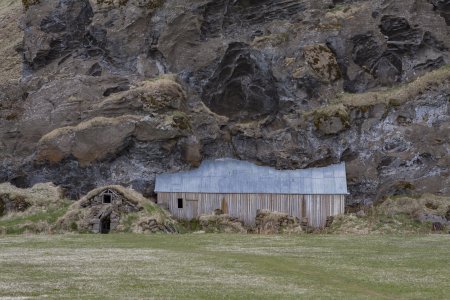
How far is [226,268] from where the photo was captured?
28.8m

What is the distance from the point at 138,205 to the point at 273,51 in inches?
754

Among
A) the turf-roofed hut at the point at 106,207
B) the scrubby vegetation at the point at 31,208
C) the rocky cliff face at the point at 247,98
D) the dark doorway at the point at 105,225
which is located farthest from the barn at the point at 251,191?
the scrubby vegetation at the point at 31,208

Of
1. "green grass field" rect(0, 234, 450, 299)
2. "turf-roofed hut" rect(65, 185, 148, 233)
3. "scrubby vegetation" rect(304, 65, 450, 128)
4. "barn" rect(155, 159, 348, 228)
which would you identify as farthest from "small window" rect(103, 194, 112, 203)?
"scrubby vegetation" rect(304, 65, 450, 128)

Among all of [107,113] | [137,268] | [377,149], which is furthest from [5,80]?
[137,268]

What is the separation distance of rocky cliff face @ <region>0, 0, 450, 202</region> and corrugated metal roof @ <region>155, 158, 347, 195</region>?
819mm

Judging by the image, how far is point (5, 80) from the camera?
72625mm

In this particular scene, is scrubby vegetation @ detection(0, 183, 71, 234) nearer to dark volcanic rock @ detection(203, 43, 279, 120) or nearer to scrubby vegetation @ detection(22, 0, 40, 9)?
dark volcanic rock @ detection(203, 43, 279, 120)

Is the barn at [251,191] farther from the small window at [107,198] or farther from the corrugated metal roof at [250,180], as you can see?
the small window at [107,198]

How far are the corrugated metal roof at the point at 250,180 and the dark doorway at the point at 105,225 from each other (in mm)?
7084

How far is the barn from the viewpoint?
5616 cm

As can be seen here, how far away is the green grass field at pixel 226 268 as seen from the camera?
22250mm

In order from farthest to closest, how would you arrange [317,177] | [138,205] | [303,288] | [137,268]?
[317,177]
[138,205]
[137,268]
[303,288]

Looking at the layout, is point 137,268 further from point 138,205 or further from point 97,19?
point 97,19

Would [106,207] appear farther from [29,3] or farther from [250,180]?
[29,3]
